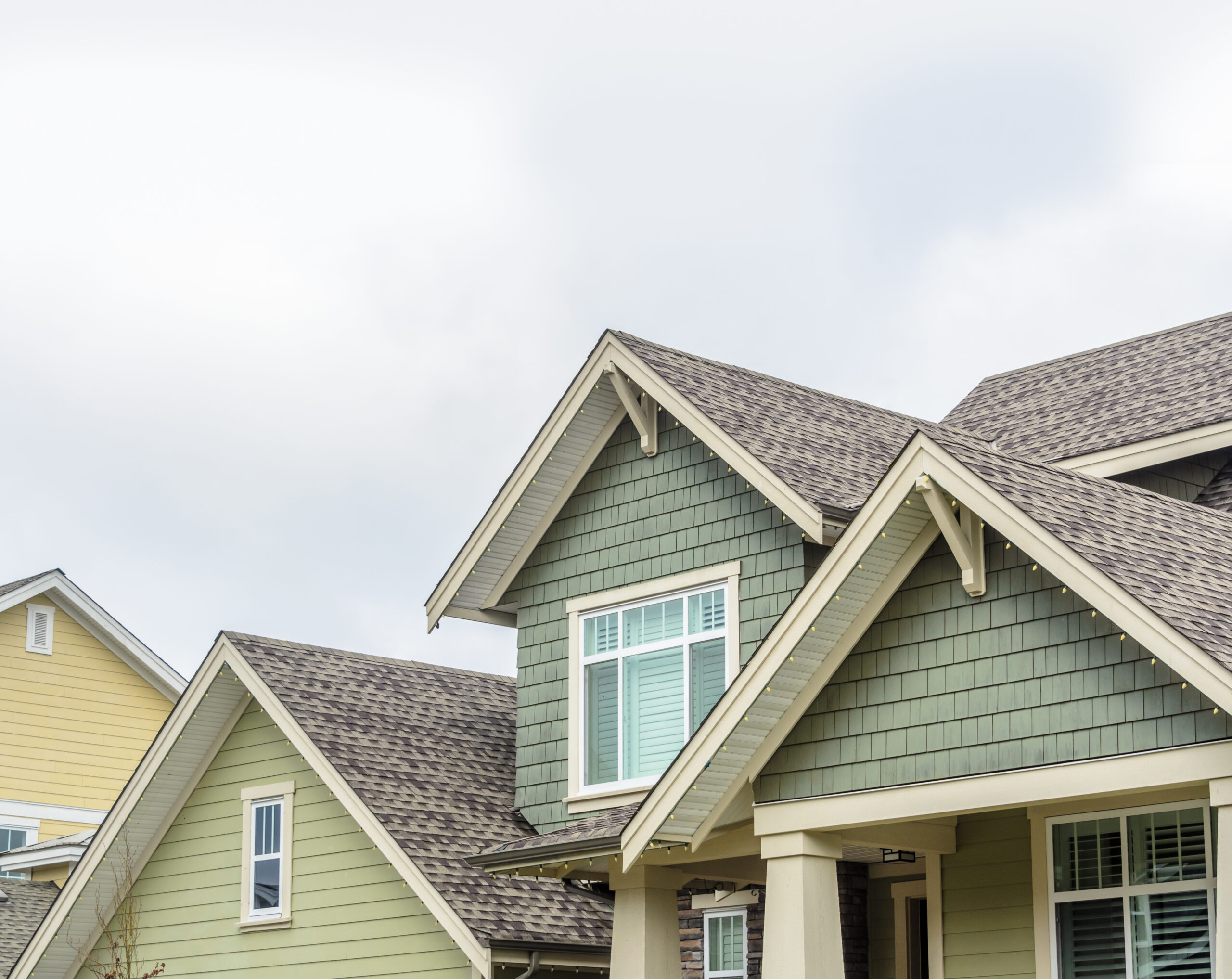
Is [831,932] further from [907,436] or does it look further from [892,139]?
[892,139]

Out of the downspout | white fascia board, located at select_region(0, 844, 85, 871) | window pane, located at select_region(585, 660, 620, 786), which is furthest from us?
white fascia board, located at select_region(0, 844, 85, 871)

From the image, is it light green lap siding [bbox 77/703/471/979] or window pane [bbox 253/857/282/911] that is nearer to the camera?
light green lap siding [bbox 77/703/471/979]

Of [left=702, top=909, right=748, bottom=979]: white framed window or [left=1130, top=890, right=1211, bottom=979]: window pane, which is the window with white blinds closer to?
[left=702, top=909, right=748, bottom=979]: white framed window

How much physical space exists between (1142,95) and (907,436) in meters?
18.2

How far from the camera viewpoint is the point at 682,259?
173 feet

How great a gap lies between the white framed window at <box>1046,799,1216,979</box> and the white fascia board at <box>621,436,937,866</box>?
2137 mm

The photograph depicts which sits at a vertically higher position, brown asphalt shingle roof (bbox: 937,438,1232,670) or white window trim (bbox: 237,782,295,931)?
brown asphalt shingle roof (bbox: 937,438,1232,670)

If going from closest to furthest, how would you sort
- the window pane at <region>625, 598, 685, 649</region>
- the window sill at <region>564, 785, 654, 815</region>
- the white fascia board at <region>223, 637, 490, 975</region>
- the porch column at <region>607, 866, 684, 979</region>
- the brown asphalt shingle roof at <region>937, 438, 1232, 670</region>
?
the brown asphalt shingle roof at <region>937, 438, 1232, 670</region> < the porch column at <region>607, 866, 684, 979</region> < the white fascia board at <region>223, 637, 490, 975</region> < the window sill at <region>564, 785, 654, 815</region> < the window pane at <region>625, 598, 685, 649</region>

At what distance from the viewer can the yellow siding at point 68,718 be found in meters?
29.4

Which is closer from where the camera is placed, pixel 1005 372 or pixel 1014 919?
pixel 1014 919

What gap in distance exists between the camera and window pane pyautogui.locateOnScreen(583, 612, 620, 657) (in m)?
17.2

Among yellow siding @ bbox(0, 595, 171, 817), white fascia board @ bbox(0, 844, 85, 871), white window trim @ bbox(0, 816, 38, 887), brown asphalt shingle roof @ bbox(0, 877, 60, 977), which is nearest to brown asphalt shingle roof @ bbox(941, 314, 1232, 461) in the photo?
brown asphalt shingle roof @ bbox(0, 877, 60, 977)

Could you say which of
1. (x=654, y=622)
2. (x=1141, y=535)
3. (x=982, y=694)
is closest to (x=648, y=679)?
(x=654, y=622)

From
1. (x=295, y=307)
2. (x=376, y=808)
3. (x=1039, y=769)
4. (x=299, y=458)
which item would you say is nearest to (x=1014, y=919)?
(x=1039, y=769)
